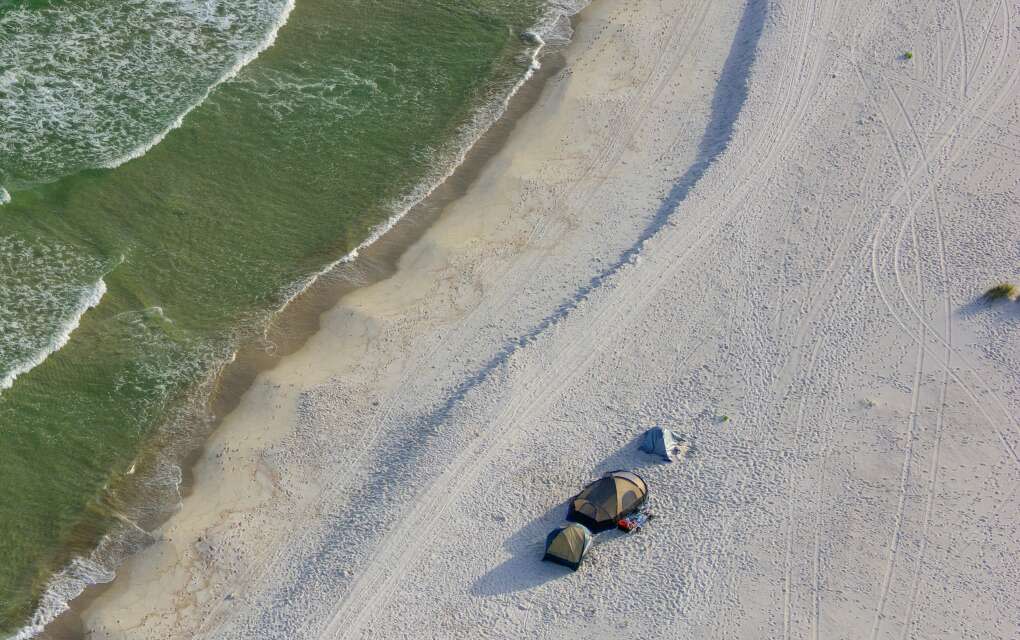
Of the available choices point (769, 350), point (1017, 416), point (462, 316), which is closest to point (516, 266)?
point (462, 316)

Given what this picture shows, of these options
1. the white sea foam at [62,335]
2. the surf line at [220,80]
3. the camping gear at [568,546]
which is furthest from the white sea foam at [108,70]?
the camping gear at [568,546]

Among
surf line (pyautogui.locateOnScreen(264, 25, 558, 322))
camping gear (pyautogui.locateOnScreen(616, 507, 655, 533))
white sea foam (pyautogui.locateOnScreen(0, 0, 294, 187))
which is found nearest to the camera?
camping gear (pyautogui.locateOnScreen(616, 507, 655, 533))

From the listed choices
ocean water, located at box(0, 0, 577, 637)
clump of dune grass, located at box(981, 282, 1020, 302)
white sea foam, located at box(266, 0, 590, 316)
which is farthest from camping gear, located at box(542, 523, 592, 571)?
clump of dune grass, located at box(981, 282, 1020, 302)

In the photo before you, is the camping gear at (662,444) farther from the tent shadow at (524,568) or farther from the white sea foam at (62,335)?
the white sea foam at (62,335)

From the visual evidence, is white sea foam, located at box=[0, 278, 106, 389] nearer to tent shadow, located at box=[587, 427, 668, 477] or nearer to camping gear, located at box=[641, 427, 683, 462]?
tent shadow, located at box=[587, 427, 668, 477]

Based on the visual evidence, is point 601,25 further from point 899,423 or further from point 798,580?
point 798,580

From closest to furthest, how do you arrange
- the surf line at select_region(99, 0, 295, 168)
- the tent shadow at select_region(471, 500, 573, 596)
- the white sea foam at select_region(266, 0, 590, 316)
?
1. the tent shadow at select_region(471, 500, 573, 596)
2. the white sea foam at select_region(266, 0, 590, 316)
3. the surf line at select_region(99, 0, 295, 168)

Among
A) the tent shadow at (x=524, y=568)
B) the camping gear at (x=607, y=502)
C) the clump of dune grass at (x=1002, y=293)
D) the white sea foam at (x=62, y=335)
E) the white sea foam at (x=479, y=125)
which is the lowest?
the tent shadow at (x=524, y=568)

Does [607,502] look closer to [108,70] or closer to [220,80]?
[220,80]
